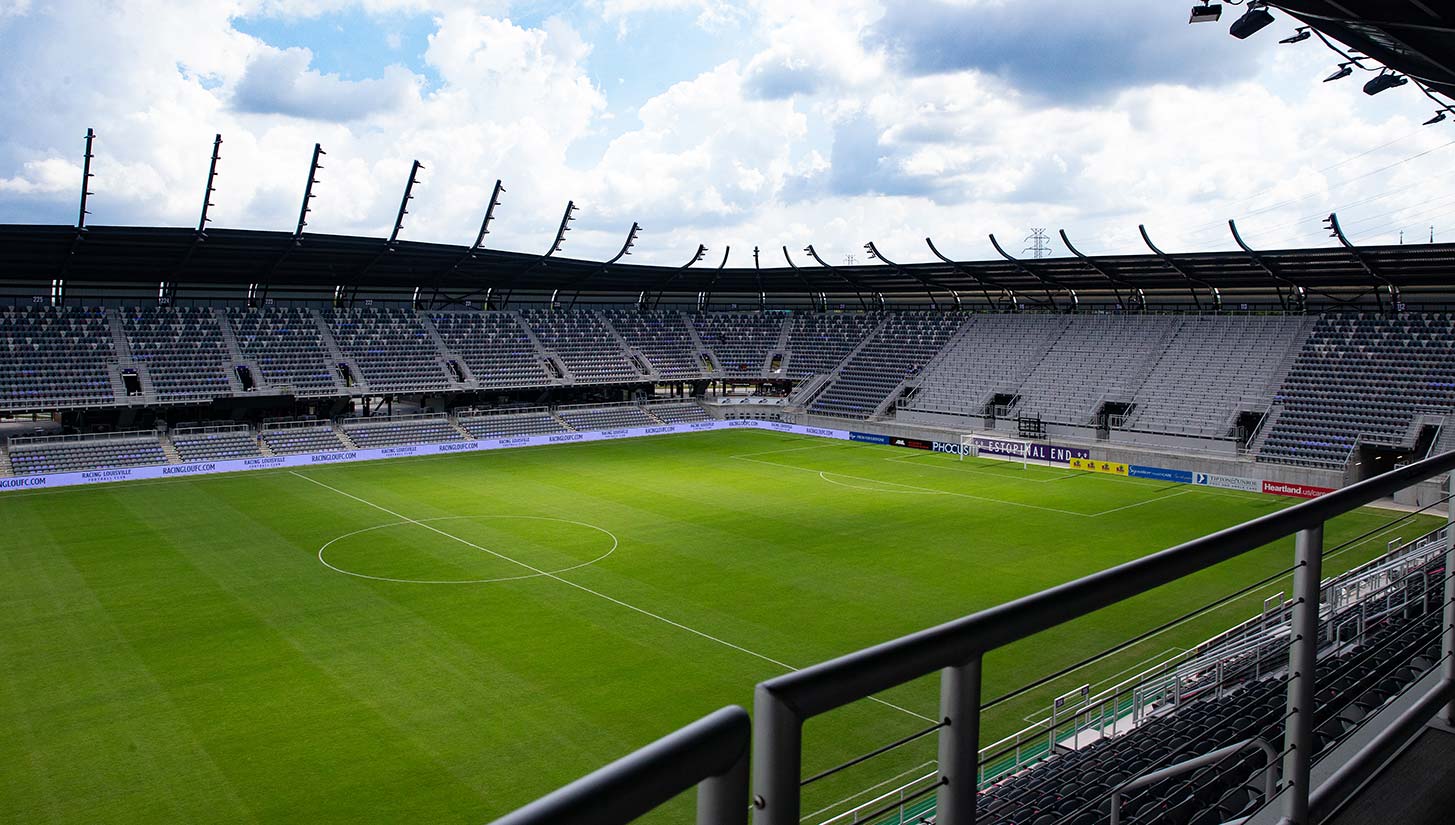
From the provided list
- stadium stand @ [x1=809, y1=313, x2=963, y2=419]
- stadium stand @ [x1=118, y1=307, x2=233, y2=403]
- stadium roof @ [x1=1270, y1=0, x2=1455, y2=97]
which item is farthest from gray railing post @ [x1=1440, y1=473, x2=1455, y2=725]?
stadium stand @ [x1=809, y1=313, x2=963, y2=419]

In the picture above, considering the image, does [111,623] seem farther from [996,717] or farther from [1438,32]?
[1438,32]

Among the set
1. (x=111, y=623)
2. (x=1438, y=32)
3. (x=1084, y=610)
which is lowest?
(x=111, y=623)

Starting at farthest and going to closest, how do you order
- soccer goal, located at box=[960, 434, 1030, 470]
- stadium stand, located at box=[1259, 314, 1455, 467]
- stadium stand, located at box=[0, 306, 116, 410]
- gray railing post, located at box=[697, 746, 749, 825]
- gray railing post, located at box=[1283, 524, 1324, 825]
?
soccer goal, located at box=[960, 434, 1030, 470]
stadium stand, located at box=[0, 306, 116, 410]
stadium stand, located at box=[1259, 314, 1455, 467]
gray railing post, located at box=[1283, 524, 1324, 825]
gray railing post, located at box=[697, 746, 749, 825]

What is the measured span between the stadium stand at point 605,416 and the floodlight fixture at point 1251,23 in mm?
46573

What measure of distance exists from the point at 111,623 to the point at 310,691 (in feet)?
24.2

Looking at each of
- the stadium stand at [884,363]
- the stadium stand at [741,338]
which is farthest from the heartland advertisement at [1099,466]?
the stadium stand at [741,338]

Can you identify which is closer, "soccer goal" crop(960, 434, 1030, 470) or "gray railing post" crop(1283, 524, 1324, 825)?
"gray railing post" crop(1283, 524, 1324, 825)

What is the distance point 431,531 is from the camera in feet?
102

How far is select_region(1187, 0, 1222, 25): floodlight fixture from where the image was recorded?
14.0 m

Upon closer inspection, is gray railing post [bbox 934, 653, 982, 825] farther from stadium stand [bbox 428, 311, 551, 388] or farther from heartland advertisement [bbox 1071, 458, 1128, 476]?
stadium stand [bbox 428, 311, 551, 388]

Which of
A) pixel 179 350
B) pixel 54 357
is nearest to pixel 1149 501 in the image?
pixel 179 350

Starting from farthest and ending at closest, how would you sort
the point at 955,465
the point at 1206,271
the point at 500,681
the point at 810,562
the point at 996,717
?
the point at 1206,271 → the point at 955,465 → the point at 810,562 → the point at 500,681 → the point at 996,717

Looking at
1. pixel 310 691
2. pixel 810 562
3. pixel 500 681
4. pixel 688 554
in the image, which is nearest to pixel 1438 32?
pixel 500 681

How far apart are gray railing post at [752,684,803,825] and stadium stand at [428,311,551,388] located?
56.5 meters
